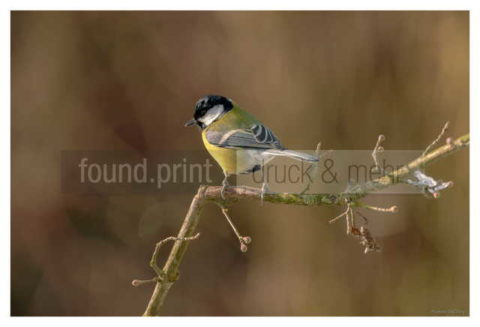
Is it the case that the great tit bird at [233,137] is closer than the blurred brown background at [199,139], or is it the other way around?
the great tit bird at [233,137]

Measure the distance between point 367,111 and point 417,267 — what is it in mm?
836

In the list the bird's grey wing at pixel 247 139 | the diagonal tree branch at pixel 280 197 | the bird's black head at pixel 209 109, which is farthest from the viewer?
the bird's black head at pixel 209 109

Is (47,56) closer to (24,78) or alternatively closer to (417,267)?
(24,78)

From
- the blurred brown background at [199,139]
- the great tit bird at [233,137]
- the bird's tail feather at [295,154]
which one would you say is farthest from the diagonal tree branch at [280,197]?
the blurred brown background at [199,139]

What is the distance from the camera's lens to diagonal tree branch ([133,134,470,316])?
3.82 feet

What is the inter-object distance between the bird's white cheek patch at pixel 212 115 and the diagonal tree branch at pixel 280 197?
0.64 metres

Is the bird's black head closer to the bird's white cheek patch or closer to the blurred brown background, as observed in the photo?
the bird's white cheek patch

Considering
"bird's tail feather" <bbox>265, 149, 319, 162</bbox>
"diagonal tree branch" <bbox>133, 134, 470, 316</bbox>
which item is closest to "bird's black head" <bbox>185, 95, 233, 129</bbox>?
"bird's tail feather" <bbox>265, 149, 319, 162</bbox>

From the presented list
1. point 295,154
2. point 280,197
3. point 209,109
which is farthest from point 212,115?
point 280,197

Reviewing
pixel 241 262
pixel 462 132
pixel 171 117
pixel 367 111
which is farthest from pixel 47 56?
pixel 462 132

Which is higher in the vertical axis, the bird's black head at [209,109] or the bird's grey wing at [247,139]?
the bird's black head at [209,109]

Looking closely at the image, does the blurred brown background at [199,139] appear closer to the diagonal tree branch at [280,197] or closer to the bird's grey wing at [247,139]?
Result: the bird's grey wing at [247,139]

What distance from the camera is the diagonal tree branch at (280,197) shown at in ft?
3.82

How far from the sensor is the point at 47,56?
9.48ft
